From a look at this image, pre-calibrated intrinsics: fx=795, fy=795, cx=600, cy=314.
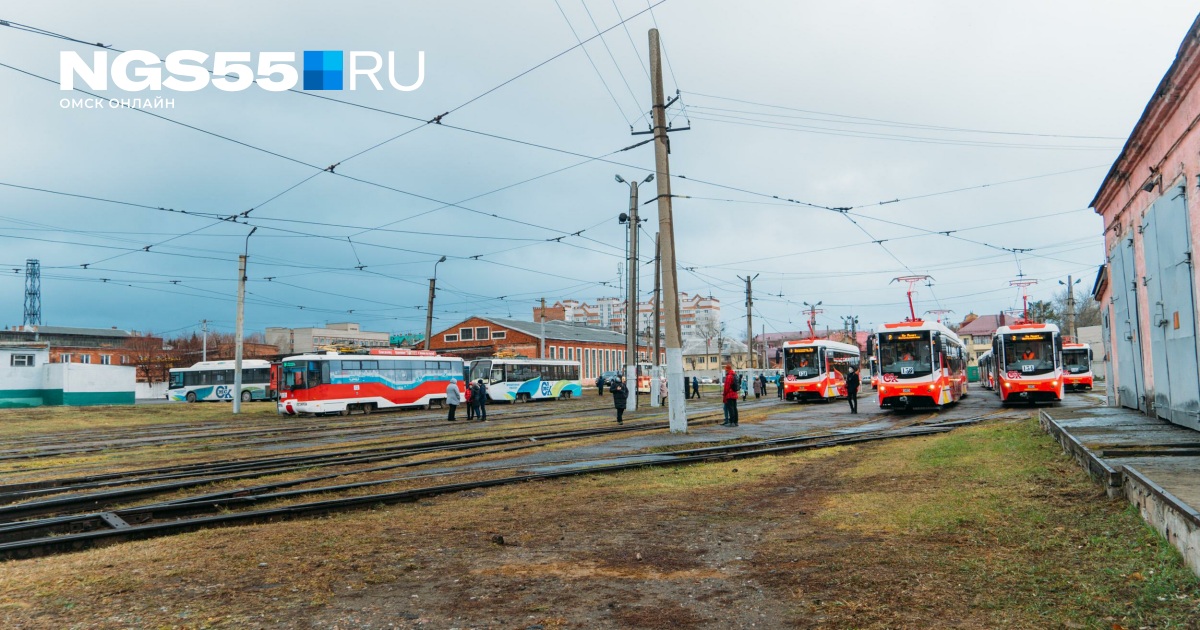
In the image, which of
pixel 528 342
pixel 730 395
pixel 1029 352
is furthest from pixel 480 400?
pixel 528 342

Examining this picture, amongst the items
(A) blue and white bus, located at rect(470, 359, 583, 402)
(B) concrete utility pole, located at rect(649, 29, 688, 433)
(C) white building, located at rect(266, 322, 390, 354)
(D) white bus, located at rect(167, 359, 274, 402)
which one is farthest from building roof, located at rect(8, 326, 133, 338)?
(B) concrete utility pole, located at rect(649, 29, 688, 433)

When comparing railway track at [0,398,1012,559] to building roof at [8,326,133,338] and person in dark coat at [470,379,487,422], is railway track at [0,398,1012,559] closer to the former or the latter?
person in dark coat at [470,379,487,422]

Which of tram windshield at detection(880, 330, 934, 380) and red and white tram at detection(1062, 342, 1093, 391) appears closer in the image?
tram windshield at detection(880, 330, 934, 380)

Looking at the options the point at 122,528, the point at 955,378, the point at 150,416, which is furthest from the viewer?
the point at 150,416

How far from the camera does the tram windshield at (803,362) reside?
3744cm

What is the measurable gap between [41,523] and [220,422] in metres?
25.7

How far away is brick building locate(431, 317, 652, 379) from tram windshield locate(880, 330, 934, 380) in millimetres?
49674

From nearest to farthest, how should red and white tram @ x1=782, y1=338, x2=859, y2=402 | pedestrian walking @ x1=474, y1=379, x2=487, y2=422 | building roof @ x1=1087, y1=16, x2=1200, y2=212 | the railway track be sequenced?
the railway track → building roof @ x1=1087, y1=16, x2=1200, y2=212 → pedestrian walking @ x1=474, y1=379, x2=487, y2=422 → red and white tram @ x1=782, y1=338, x2=859, y2=402

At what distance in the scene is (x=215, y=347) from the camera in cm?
8906

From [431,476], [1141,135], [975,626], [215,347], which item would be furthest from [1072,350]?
[215,347]

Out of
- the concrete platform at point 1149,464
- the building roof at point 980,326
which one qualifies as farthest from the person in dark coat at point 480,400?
the building roof at point 980,326

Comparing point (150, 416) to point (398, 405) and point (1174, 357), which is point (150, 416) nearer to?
point (398, 405)

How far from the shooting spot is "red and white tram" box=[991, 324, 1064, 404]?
2716 centimetres

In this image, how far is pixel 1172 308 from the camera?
1212cm
